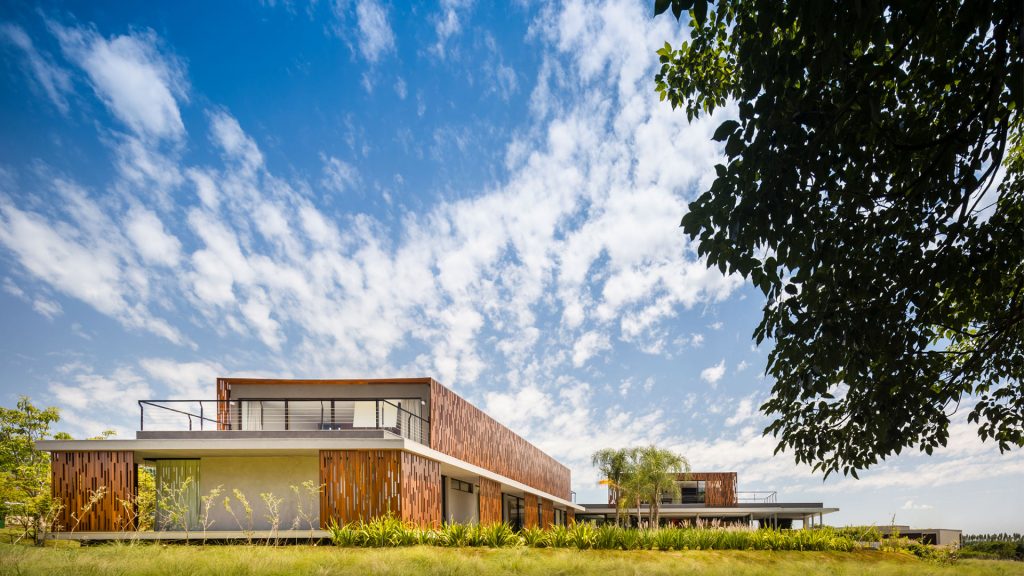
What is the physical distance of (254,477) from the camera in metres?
18.0

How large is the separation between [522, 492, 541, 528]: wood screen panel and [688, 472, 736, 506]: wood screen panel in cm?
1846

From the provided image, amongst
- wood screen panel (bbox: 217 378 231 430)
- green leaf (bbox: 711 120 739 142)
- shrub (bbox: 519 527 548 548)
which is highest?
green leaf (bbox: 711 120 739 142)

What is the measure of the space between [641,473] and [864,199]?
36949mm

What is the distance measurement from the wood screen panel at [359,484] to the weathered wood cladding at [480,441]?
3.64 meters

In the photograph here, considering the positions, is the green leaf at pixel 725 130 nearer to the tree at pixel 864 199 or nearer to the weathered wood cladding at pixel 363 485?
the tree at pixel 864 199

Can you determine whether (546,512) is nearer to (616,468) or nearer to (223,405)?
(616,468)

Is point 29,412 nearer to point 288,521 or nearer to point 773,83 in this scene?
point 288,521

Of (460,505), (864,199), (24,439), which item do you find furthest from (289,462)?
(24,439)

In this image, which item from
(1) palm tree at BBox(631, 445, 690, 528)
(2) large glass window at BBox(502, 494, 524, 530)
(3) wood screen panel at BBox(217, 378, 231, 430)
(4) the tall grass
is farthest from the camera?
(1) palm tree at BBox(631, 445, 690, 528)

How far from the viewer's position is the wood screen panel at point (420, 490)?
640 inches

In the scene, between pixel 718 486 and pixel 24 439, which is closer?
pixel 24 439

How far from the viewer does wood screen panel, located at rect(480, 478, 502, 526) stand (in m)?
22.9

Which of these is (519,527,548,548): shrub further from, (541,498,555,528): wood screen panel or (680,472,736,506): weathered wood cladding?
(680,472,736,506): weathered wood cladding

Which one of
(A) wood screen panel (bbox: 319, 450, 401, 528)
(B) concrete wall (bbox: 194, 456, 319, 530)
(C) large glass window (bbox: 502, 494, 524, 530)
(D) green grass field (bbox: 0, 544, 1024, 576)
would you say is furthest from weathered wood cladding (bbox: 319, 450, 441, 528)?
(C) large glass window (bbox: 502, 494, 524, 530)
